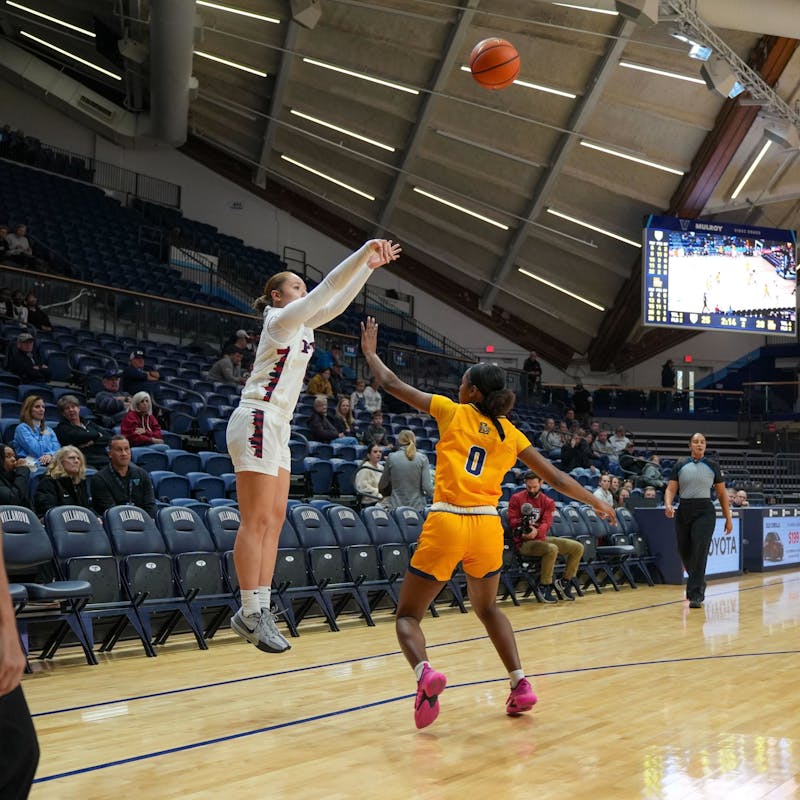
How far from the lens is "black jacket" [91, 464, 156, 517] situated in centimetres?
834

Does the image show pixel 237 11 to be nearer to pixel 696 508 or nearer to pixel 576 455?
pixel 576 455

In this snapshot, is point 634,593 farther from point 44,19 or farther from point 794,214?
point 44,19

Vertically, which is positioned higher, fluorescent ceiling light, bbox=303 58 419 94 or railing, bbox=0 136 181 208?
fluorescent ceiling light, bbox=303 58 419 94

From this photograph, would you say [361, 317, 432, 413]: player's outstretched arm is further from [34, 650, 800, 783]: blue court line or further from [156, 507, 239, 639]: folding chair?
[156, 507, 239, 639]: folding chair

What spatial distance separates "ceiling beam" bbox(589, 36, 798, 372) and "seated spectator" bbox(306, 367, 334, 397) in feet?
33.9

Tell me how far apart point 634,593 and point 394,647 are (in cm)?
588

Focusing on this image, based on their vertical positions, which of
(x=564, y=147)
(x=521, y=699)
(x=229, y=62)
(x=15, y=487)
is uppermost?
(x=229, y=62)

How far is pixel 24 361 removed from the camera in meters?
12.3

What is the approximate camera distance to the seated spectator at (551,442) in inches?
765

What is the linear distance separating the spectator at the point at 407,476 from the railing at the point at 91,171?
16987mm

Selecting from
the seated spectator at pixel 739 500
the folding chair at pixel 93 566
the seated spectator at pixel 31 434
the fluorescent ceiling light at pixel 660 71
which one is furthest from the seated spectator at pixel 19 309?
the fluorescent ceiling light at pixel 660 71

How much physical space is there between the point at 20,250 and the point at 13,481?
10769 mm

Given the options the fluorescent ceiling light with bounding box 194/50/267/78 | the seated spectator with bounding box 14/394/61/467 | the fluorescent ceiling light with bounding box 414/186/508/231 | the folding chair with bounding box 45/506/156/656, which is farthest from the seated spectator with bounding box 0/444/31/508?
the fluorescent ceiling light with bounding box 414/186/508/231

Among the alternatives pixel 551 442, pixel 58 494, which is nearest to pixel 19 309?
pixel 58 494
